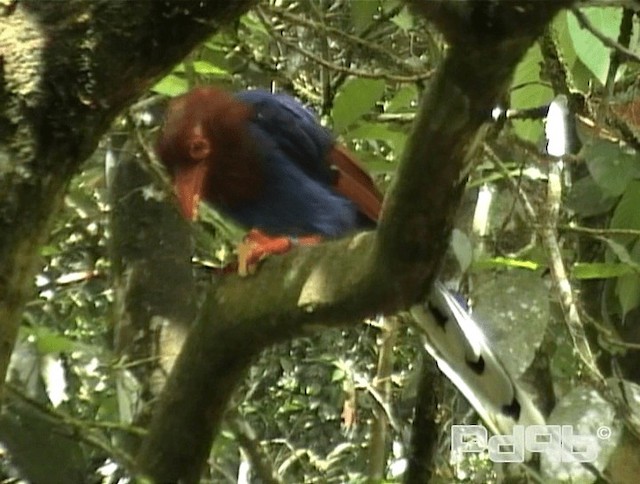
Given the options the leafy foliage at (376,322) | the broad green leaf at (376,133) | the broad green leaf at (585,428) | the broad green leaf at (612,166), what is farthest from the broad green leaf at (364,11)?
the broad green leaf at (585,428)

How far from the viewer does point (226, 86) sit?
191cm

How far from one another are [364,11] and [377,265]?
2.90 feet

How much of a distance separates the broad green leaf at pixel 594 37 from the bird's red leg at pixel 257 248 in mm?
373

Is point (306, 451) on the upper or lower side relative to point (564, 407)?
lower

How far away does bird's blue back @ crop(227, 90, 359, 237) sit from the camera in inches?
62.8

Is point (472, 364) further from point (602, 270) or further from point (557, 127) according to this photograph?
point (557, 127)

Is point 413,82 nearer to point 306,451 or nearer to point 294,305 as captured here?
point 294,305

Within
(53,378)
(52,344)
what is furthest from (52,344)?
(53,378)

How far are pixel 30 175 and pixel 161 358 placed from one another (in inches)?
30.9

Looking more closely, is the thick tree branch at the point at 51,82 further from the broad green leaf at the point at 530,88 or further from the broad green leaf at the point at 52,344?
the broad green leaf at the point at 530,88

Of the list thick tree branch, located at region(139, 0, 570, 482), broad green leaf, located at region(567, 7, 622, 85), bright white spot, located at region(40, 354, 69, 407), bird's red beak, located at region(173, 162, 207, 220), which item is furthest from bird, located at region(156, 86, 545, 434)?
broad green leaf, located at region(567, 7, 622, 85)

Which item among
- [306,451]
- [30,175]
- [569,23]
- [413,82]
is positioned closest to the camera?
[30,175]

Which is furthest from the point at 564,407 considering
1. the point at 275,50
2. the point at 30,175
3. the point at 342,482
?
the point at 275,50

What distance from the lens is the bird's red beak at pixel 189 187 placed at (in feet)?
4.82
